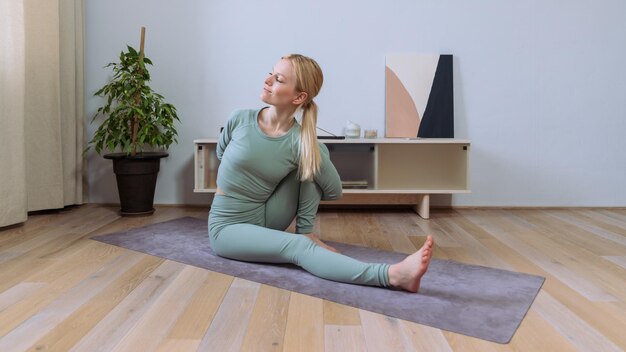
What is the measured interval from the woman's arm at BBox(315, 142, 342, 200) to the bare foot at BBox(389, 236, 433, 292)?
1.70ft

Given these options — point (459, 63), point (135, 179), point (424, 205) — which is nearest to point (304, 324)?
point (424, 205)

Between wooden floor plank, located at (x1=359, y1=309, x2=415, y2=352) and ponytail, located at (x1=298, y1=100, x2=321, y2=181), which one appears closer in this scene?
wooden floor plank, located at (x1=359, y1=309, x2=415, y2=352)

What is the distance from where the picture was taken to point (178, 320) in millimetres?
1587

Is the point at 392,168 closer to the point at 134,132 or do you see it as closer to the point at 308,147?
the point at 134,132

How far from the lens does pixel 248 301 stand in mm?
1767

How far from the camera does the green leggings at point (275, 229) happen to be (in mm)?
1996

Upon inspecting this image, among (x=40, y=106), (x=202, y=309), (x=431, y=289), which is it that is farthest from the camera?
(x=40, y=106)

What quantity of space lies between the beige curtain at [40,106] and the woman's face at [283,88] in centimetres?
155

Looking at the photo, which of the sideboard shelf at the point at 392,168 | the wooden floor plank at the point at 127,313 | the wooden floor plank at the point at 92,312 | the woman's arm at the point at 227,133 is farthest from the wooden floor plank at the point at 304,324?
the sideboard shelf at the point at 392,168

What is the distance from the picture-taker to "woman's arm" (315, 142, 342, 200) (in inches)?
86.0

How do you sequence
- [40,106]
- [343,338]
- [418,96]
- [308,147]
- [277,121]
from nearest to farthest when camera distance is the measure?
[343,338] < [308,147] < [277,121] < [40,106] < [418,96]

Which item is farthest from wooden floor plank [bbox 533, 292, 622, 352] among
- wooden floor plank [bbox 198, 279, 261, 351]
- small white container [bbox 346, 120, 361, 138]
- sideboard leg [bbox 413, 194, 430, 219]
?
small white container [bbox 346, 120, 361, 138]

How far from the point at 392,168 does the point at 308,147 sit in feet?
5.57

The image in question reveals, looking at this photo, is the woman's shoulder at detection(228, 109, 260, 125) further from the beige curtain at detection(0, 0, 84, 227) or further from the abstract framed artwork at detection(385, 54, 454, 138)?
the abstract framed artwork at detection(385, 54, 454, 138)
